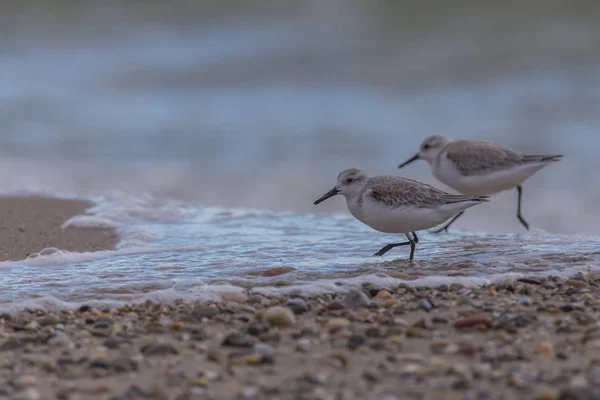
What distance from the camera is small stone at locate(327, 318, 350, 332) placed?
4159 millimetres

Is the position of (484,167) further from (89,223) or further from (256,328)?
(256,328)

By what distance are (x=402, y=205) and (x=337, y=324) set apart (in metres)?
2.12

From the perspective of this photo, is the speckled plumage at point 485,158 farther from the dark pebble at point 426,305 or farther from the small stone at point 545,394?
the small stone at point 545,394

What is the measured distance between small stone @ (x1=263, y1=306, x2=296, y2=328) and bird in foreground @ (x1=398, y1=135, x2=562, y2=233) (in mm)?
3824

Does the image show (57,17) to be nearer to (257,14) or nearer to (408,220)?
(257,14)

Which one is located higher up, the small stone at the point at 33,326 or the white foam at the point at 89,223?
the white foam at the point at 89,223

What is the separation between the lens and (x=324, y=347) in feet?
12.8

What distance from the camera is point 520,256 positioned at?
20.0 ft

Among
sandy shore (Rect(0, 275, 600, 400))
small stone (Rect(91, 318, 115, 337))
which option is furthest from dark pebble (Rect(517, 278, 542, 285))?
small stone (Rect(91, 318, 115, 337))

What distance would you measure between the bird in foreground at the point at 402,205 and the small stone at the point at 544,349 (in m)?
2.46

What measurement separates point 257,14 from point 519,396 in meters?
16.2

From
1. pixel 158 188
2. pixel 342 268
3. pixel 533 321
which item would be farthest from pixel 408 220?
pixel 158 188

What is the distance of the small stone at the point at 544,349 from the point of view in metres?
3.70

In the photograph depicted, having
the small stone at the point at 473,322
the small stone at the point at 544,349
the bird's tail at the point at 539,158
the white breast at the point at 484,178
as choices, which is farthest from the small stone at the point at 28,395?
the bird's tail at the point at 539,158
